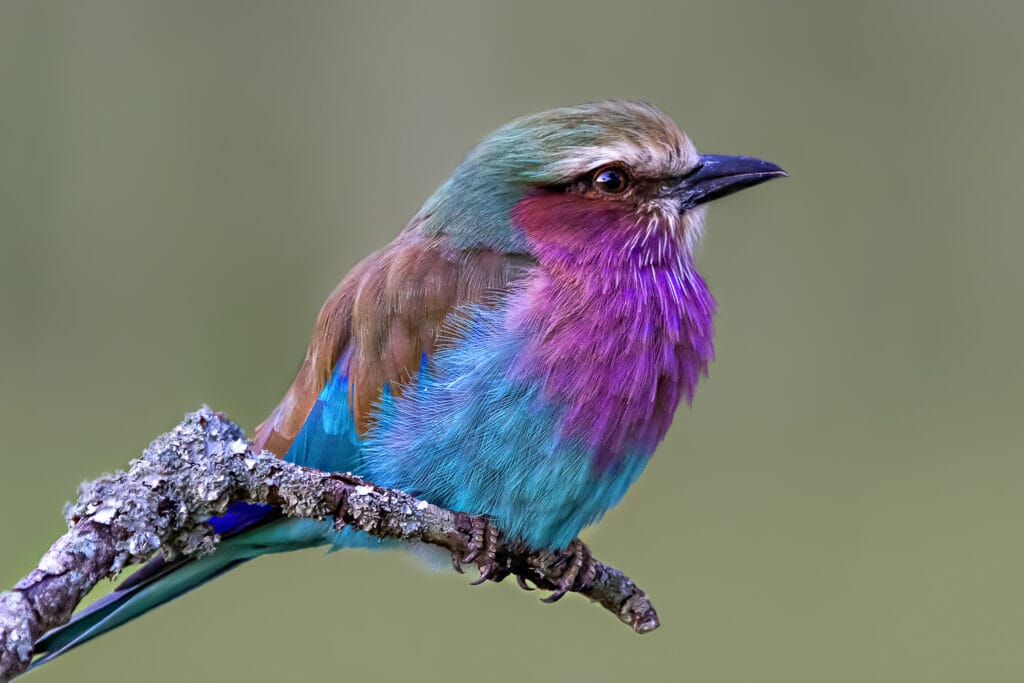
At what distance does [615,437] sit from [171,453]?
1020 millimetres

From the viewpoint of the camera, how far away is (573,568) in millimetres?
3076

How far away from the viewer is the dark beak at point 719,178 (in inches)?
128

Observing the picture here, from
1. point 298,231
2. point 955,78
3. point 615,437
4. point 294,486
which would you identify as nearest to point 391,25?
point 298,231

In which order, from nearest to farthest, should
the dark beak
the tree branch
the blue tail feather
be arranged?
1. the tree branch
2. the blue tail feather
3. the dark beak

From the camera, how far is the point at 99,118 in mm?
5867

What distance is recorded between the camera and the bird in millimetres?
2914

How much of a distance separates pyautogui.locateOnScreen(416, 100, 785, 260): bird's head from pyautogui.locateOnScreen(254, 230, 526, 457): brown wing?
0.23ft

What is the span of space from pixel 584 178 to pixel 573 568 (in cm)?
90

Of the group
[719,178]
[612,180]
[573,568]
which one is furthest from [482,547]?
[719,178]

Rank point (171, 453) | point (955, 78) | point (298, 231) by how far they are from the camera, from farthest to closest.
→ point (955, 78) < point (298, 231) < point (171, 453)

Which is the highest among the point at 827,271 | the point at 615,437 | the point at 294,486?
the point at 827,271

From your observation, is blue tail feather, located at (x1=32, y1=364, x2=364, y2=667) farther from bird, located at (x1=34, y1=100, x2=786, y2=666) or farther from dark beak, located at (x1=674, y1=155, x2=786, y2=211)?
dark beak, located at (x1=674, y1=155, x2=786, y2=211)

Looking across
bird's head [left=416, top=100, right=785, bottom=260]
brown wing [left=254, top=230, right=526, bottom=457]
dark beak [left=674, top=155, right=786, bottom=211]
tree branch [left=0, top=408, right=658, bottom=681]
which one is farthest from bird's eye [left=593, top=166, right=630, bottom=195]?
tree branch [left=0, top=408, right=658, bottom=681]

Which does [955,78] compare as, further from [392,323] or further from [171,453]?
[171,453]
